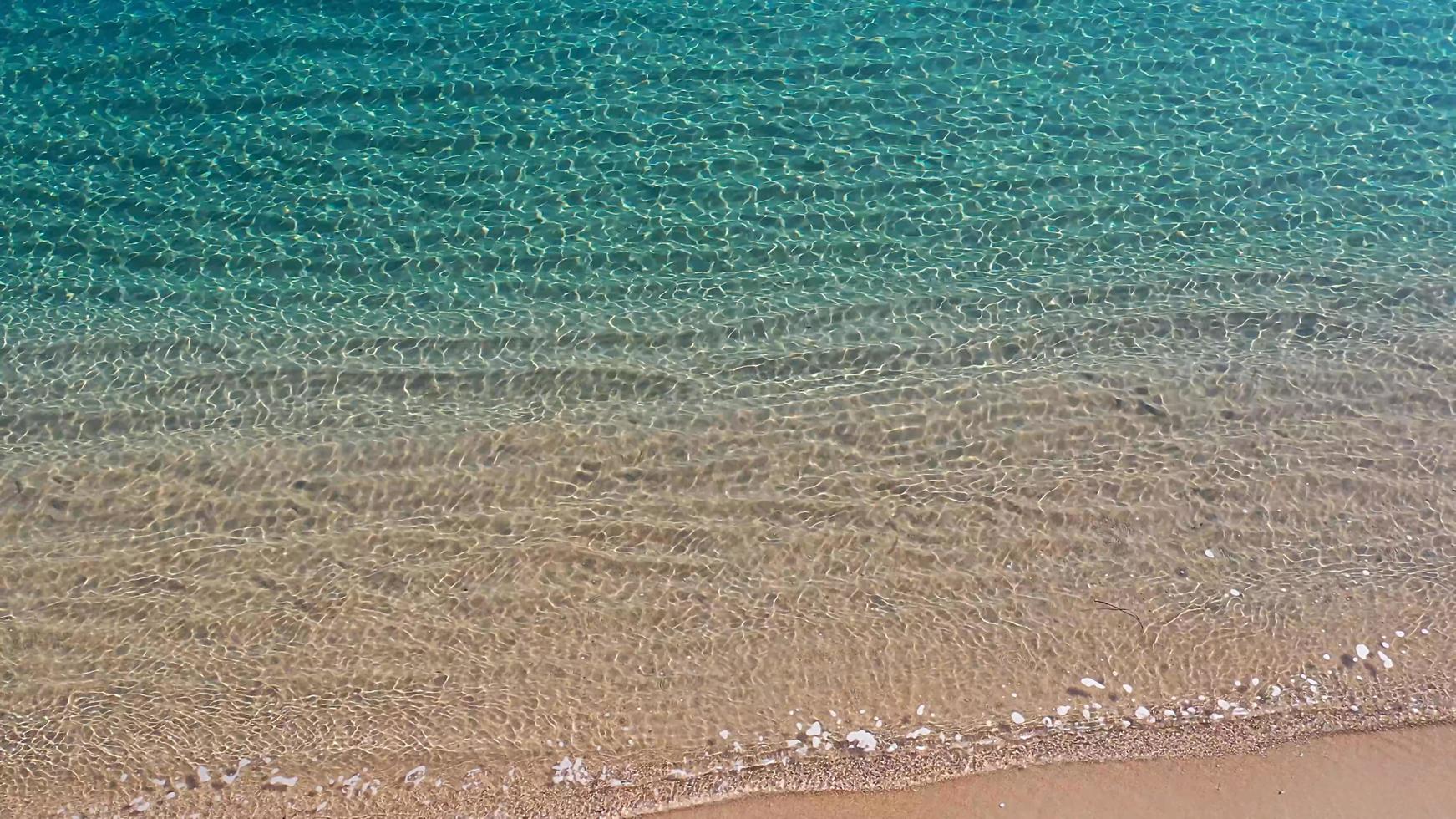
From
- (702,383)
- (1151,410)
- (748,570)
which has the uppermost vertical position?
(1151,410)

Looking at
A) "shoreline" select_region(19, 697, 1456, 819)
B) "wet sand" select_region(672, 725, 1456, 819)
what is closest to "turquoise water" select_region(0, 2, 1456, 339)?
"shoreline" select_region(19, 697, 1456, 819)

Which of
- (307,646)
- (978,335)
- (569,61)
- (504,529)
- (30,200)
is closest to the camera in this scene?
(307,646)

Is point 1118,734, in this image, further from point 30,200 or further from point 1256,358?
point 30,200

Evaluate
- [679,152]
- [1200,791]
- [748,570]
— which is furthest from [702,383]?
[1200,791]

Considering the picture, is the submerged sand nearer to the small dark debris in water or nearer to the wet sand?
the small dark debris in water

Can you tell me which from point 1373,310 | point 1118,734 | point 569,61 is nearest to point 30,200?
point 569,61

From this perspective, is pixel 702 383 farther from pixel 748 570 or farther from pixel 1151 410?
pixel 1151 410
